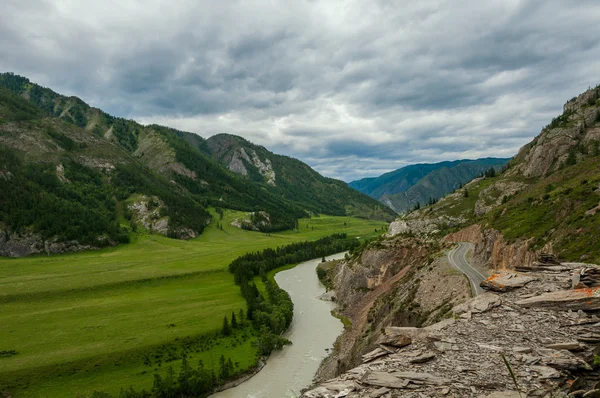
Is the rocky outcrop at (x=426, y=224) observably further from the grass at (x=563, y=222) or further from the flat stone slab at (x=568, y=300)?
the flat stone slab at (x=568, y=300)

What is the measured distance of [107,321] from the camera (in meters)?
82.6

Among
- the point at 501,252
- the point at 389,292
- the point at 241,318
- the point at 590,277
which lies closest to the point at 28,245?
the point at 241,318

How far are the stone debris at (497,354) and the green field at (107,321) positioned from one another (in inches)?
1865

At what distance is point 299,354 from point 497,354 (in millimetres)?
53390

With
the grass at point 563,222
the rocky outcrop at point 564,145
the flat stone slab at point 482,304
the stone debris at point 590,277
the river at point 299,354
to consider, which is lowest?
the river at point 299,354

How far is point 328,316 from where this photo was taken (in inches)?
3386

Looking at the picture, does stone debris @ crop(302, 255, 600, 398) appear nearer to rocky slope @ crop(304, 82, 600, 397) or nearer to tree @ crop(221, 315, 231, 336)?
rocky slope @ crop(304, 82, 600, 397)

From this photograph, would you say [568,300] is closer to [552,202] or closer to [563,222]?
[563,222]

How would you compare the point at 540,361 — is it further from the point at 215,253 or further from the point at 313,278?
the point at 215,253

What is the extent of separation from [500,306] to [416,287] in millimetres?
30372

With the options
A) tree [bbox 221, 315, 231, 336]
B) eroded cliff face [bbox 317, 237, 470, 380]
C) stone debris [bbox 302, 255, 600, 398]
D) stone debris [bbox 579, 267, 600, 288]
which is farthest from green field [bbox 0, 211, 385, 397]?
stone debris [bbox 579, 267, 600, 288]

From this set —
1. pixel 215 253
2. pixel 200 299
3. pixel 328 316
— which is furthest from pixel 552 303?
pixel 215 253

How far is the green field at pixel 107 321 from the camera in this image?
57781 mm

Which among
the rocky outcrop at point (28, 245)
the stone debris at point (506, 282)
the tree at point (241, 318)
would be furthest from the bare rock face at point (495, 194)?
the rocky outcrop at point (28, 245)
